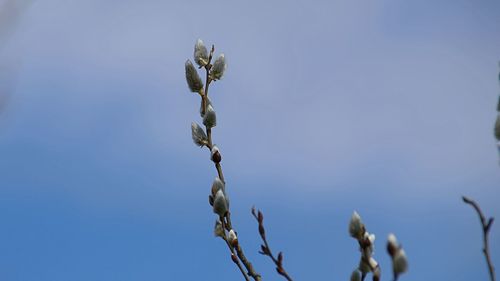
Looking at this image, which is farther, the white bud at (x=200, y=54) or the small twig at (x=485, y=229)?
the white bud at (x=200, y=54)

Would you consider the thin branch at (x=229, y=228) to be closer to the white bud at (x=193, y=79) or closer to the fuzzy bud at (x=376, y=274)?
the white bud at (x=193, y=79)

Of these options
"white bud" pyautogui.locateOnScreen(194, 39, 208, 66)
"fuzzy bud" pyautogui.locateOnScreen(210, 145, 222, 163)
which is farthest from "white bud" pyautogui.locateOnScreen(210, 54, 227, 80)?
"fuzzy bud" pyautogui.locateOnScreen(210, 145, 222, 163)

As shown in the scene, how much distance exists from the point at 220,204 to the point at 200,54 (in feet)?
2.06

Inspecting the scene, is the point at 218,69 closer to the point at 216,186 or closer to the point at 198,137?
the point at 198,137

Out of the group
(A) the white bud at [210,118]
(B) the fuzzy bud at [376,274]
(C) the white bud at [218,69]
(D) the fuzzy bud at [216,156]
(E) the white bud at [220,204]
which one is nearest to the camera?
(B) the fuzzy bud at [376,274]

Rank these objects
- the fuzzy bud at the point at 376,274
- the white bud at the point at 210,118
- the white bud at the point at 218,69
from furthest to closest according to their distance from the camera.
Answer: the white bud at the point at 218,69, the white bud at the point at 210,118, the fuzzy bud at the point at 376,274

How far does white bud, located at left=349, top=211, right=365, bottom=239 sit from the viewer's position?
1285 millimetres

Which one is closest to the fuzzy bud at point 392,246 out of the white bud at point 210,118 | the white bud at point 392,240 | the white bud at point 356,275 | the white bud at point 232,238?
the white bud at point 392,240

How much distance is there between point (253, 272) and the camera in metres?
1.48

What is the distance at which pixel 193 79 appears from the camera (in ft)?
6.12

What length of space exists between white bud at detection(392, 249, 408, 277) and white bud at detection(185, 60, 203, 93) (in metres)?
1.03

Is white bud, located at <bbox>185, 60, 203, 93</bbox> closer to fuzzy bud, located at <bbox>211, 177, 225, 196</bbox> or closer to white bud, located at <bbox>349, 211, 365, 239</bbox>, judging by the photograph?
fuzzy bud, located at <bbox>211, 177, 225, 196</bbox>

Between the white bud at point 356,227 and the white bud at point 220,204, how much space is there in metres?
0.40

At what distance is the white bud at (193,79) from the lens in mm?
1863
